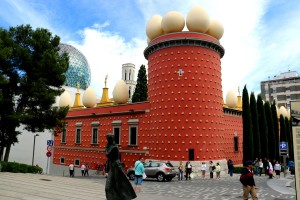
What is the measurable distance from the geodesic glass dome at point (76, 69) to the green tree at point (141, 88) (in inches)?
983

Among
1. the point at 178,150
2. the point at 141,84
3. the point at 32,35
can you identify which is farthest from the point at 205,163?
the point at 141,84

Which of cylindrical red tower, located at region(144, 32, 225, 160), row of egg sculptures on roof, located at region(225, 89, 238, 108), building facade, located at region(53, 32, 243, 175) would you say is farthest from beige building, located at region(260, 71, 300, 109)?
cylindrical red tower, located at region(144, 32, 225, 160)

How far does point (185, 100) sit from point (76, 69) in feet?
155

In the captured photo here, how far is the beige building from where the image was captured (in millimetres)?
85688

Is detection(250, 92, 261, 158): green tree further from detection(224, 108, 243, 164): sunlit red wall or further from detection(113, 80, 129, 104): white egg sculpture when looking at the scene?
detection(113, 80, 129, 104): white egg sculpture

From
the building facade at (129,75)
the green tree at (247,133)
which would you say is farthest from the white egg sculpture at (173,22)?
the building facade at (129,75)

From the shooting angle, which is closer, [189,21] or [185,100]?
[185,100]

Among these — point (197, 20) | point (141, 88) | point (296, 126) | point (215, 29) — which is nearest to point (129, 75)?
point (141, 88)

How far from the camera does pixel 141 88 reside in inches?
1821

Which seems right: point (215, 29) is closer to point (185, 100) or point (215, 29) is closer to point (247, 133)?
point (185, 100)

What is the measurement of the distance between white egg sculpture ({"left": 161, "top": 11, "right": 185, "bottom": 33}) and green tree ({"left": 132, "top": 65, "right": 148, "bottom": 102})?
759 inches

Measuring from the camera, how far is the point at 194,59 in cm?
2712

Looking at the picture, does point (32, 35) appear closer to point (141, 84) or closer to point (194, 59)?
point (194, 59)

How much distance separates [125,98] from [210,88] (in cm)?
1041
